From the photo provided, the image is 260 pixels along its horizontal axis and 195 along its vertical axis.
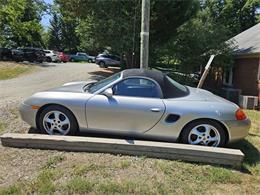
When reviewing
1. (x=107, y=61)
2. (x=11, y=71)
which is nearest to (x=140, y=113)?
(x=11, y=71)

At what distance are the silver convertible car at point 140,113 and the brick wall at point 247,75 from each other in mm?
10248

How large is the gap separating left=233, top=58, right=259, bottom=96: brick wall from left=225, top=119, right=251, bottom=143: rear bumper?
10.0 m

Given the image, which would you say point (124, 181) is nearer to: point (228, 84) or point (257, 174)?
point (257, 174)

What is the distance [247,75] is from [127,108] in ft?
40.3

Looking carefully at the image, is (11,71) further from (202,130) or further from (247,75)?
(202,130)

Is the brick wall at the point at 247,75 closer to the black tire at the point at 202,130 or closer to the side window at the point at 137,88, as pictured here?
the black tire at the point at 202,130

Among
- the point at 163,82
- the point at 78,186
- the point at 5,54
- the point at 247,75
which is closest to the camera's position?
the point at 78,186

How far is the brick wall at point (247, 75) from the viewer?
603 inches

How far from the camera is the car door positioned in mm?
5594

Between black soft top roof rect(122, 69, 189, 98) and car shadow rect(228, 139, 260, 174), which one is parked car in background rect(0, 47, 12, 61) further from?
car shadow rect(228, 139, 260, 174)

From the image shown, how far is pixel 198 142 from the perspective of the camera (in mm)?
5664

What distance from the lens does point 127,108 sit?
5.61 m

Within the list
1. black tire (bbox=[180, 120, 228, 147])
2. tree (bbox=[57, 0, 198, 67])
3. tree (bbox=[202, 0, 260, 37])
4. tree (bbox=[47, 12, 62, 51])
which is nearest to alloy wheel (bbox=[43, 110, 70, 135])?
black tire (bbox=[180, 120, 228, 147])

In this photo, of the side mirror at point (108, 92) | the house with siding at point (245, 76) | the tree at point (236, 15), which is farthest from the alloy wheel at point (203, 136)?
the tree at point (236, 15)
